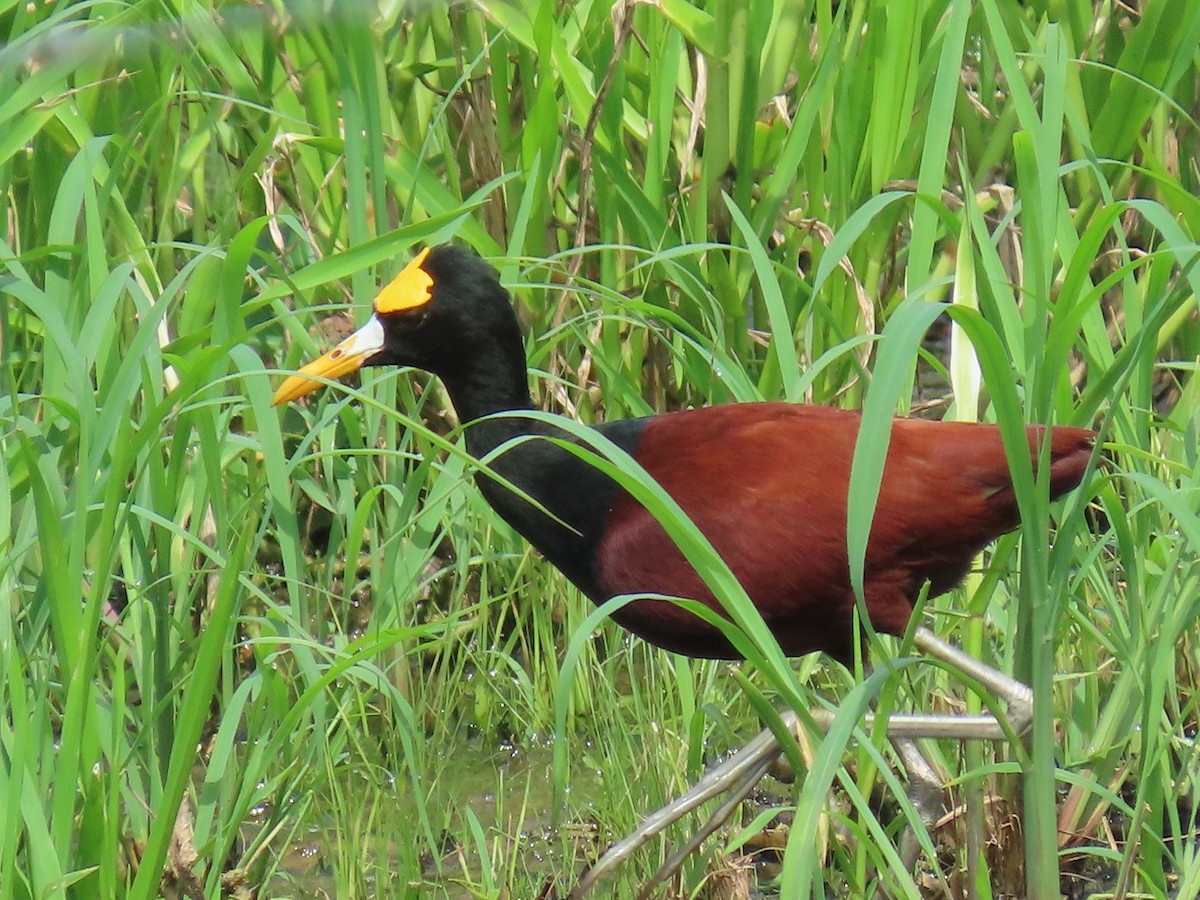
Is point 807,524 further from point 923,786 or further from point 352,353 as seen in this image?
point 352,353

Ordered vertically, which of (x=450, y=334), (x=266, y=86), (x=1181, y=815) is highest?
(x=266, y=86)

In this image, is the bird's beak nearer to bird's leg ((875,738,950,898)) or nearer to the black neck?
the black neck

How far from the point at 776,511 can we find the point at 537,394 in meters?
1.00

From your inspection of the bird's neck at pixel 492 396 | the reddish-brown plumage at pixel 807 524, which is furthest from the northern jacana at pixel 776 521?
the bird's neck at pixel 492 396

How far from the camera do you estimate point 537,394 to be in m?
3.32

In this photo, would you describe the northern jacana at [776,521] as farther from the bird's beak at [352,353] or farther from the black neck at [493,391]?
the black neck at [493,391]

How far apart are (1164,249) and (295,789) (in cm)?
143

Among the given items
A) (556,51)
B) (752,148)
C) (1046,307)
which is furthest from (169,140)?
(1046,307)

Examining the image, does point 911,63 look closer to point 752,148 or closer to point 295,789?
point 752,148

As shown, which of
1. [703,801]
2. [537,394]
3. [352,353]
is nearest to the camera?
[703,801]

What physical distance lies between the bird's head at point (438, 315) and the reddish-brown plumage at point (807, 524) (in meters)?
0.42

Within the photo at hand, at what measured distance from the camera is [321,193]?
10.2 ft

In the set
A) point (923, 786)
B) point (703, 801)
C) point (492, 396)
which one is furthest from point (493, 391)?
point (923, 786)

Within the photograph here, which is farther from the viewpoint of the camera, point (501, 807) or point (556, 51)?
point (556, 51)
